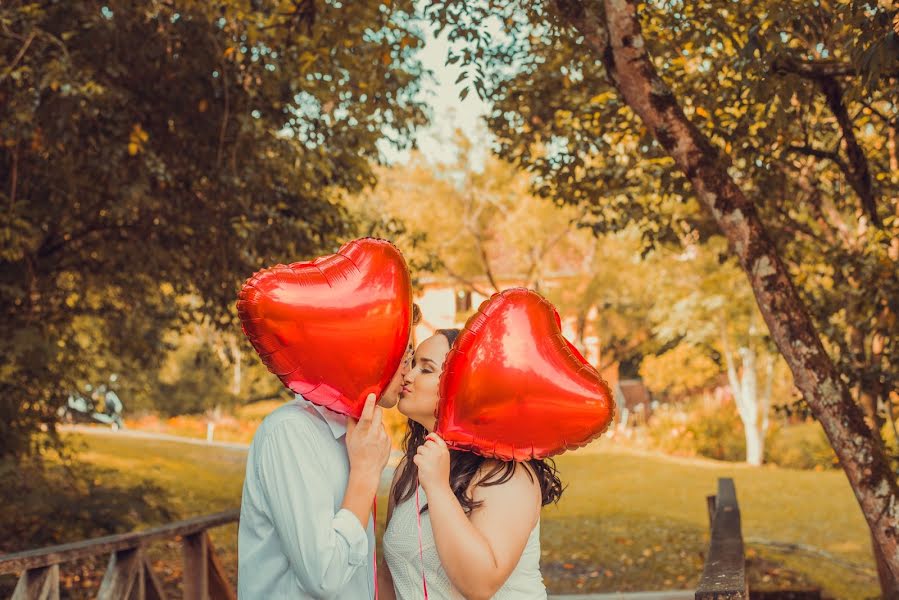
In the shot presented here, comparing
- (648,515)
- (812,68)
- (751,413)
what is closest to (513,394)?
(812,68)

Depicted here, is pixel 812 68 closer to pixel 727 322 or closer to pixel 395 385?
pixel 395 385

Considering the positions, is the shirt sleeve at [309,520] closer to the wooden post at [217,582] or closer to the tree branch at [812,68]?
the wooden post at [217,582]

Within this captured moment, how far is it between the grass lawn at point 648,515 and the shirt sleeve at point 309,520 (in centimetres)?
708

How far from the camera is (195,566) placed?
4.73 m

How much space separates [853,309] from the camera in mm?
6906

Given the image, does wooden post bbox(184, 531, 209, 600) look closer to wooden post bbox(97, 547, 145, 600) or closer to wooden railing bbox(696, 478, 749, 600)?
wooden post bbox(97, 547, 145, 600)

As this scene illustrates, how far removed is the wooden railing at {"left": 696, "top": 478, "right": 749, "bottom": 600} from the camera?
303 centimetres

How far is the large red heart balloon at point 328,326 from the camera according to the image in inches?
94.0

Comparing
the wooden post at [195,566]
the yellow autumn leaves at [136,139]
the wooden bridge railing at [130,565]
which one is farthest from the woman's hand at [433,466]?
the yellow autumn leaves at [136,139]

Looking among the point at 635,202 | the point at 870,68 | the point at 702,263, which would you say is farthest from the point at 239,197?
the point at 702,263

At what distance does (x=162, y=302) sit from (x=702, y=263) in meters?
13.2

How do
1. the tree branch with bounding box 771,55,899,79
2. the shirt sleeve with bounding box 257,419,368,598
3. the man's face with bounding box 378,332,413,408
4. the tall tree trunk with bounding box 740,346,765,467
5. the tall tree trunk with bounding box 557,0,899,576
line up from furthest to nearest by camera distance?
the tall tree trunk with bounding box 740,346,765,467
the tree branch with bounding box 771,55,899,79
the tall tree trunk with bounding box 557,0,899,576
the man's face with bounding box 378,332,413,408
the shirt sleeve with bounding box 257,419,368,598

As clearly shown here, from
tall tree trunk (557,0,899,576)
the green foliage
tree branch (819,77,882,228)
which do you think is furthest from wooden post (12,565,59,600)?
the green foliage

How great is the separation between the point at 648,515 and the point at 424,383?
12814 mm
